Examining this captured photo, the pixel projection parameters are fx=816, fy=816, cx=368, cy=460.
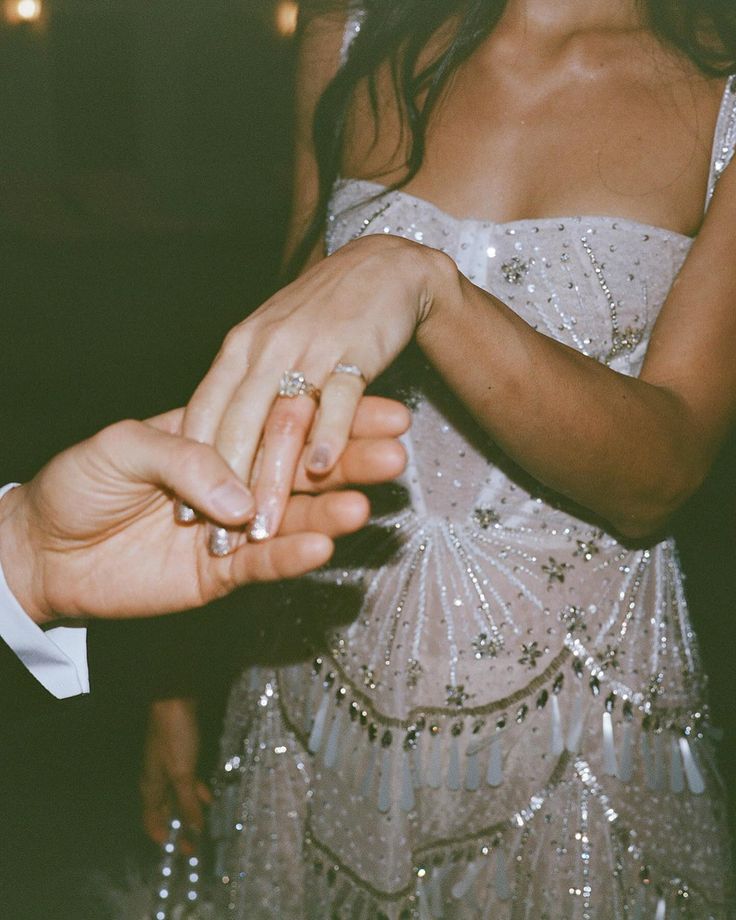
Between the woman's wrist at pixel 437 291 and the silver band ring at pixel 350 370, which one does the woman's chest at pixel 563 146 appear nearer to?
the woman's wrist at pixel 437 291

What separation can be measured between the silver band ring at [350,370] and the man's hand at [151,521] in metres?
0.02

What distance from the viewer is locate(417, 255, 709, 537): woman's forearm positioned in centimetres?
59

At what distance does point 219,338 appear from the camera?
165cm

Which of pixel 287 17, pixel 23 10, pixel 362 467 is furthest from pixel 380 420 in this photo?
pixel 23 10

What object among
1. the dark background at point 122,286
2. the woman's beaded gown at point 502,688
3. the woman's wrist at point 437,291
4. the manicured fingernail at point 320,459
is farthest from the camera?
the dark background at point 122,286

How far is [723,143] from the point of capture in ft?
2.75

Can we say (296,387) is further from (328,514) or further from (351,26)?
(351,26)

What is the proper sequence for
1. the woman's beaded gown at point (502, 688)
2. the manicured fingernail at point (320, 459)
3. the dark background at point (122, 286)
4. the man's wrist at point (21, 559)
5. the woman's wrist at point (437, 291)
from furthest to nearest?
the dark background at point (122, 286)
the woman's beaded gown at point (502, 688)
the man's wrist at point (21, 559)
the woman's wrist at point (437, 291)
the manicured fingernail at point (320, 459)

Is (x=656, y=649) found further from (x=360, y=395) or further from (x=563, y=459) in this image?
(x=360, y=395)

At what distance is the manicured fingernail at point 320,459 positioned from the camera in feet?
1.47

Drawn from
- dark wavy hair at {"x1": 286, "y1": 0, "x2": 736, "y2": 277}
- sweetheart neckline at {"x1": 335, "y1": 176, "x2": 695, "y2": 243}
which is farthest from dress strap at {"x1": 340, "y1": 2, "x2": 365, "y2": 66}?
sweetheart neckline at {"x1": 335, "y1": 176, "x2": 695, "y2": 243}

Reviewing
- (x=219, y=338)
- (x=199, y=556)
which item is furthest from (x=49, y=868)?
(x=219, y=338)

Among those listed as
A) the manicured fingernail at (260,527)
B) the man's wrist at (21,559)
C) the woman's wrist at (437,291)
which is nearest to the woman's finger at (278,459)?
the manicured fingernail at (260,527)

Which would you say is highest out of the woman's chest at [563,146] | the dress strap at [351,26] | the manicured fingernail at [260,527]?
the dress strap at [351,26]
